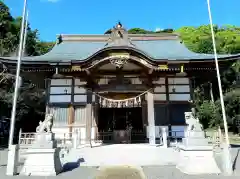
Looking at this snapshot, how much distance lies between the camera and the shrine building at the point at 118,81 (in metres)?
11.1

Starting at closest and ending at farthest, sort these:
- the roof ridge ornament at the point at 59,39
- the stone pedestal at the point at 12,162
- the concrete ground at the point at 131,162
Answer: the concrete ground at the point at 131,162
the stone pedestal at the point at 12,162
the roof ridge ornament at the point at 59,39

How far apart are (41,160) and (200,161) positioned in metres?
4.66

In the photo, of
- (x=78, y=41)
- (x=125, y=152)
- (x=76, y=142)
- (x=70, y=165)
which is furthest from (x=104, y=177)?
(x=78, y=41)

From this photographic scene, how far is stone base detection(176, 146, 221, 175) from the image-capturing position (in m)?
6.45

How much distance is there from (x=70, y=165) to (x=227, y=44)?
29.1 metres

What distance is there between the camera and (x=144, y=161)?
8.45 meters

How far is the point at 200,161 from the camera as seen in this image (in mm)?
6566

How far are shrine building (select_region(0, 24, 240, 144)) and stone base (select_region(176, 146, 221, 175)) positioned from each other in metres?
4.57

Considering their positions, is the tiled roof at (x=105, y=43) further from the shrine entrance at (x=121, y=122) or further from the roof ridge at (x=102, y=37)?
the shrine entrance at (x=121, y=122)

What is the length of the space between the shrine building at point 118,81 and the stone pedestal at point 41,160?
456 centimetres

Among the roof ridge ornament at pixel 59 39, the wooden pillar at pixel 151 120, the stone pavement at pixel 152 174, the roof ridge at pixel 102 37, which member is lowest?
the stone pavement at pixel 152 174

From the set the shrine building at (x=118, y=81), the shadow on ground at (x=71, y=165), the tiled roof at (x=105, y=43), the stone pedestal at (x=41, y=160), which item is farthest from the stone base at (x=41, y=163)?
the tiled roof at (x=105, y=43)

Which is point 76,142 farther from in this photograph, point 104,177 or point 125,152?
point 104,177

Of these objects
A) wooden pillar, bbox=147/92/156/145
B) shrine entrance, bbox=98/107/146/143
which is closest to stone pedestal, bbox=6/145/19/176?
wooden pillar, bbox=147/92/156/145
